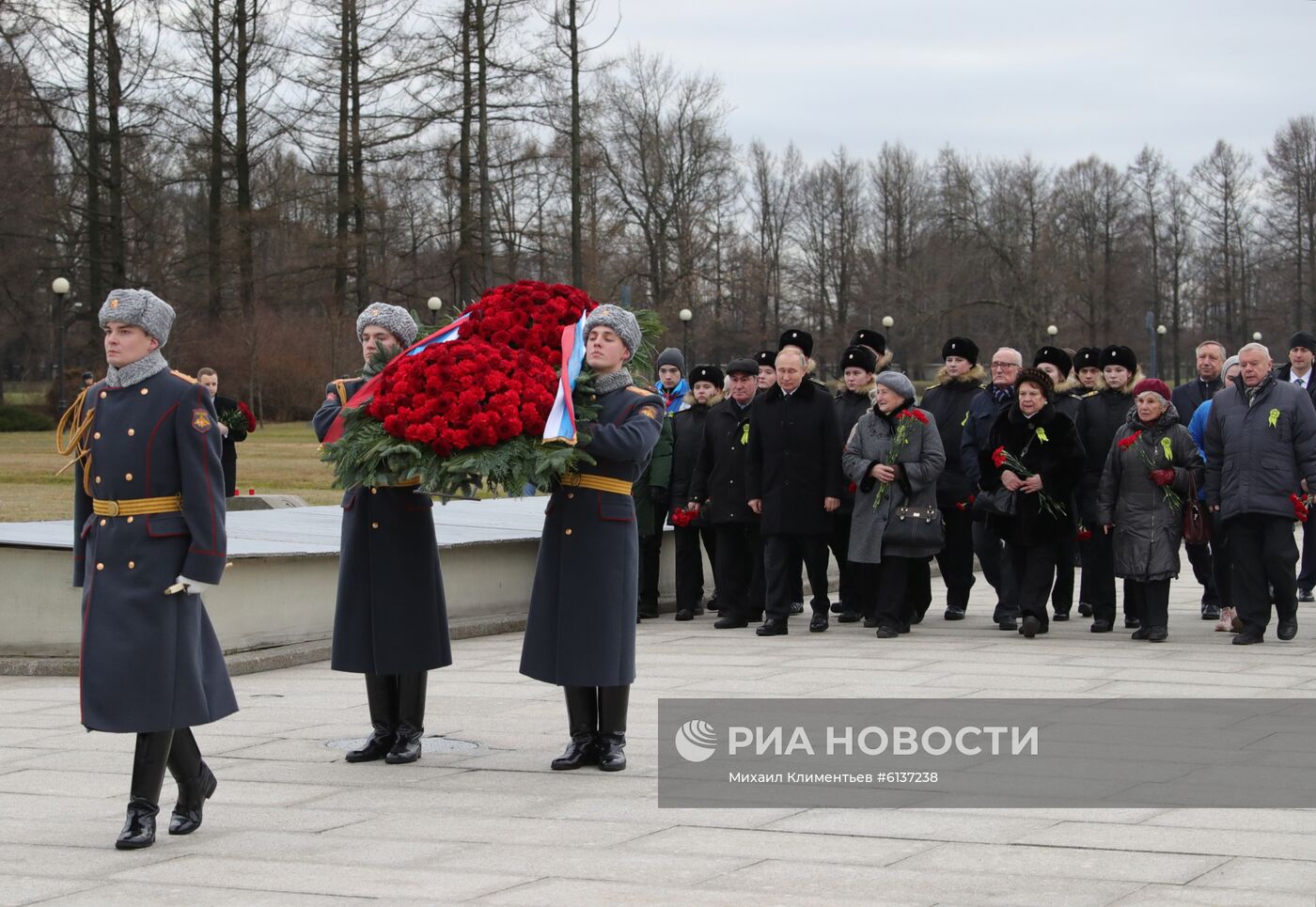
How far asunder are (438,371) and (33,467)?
73.8 ft

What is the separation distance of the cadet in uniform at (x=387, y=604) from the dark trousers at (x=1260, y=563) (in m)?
5.80

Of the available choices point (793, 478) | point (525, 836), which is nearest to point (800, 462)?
point (793, 478)

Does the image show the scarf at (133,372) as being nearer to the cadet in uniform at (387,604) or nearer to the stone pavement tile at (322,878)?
the cadet in uniform at (387,604)

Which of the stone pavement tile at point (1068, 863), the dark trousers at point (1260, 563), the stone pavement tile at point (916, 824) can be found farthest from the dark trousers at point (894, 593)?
the stone pavement tile at point (1068, 863)

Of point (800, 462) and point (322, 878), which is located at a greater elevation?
point (800, 462)

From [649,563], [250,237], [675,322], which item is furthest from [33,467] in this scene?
[675,322]

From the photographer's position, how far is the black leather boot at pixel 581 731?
22.9 feet

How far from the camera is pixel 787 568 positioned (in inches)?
461

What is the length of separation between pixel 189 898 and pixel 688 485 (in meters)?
7.93

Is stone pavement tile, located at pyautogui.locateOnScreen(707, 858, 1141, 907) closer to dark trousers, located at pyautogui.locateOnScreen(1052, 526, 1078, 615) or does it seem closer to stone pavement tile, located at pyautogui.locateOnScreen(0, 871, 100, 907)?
stone pavement tile, located at pyautogui.locateOnScreen(0, 871, 100, 907)

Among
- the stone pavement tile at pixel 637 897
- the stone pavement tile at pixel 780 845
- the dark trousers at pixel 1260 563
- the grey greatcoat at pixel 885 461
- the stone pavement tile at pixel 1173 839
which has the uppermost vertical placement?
the grey greatcoat at pixel 885 461

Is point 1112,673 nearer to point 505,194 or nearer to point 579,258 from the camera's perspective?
point 579,258

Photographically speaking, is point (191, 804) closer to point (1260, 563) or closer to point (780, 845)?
point (780, 845)

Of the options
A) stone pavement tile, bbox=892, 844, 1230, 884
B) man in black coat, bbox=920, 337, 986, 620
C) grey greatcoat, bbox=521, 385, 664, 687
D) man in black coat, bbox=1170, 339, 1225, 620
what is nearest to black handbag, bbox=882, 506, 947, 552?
man in black coat, bbox=920, 337, 986, 620
